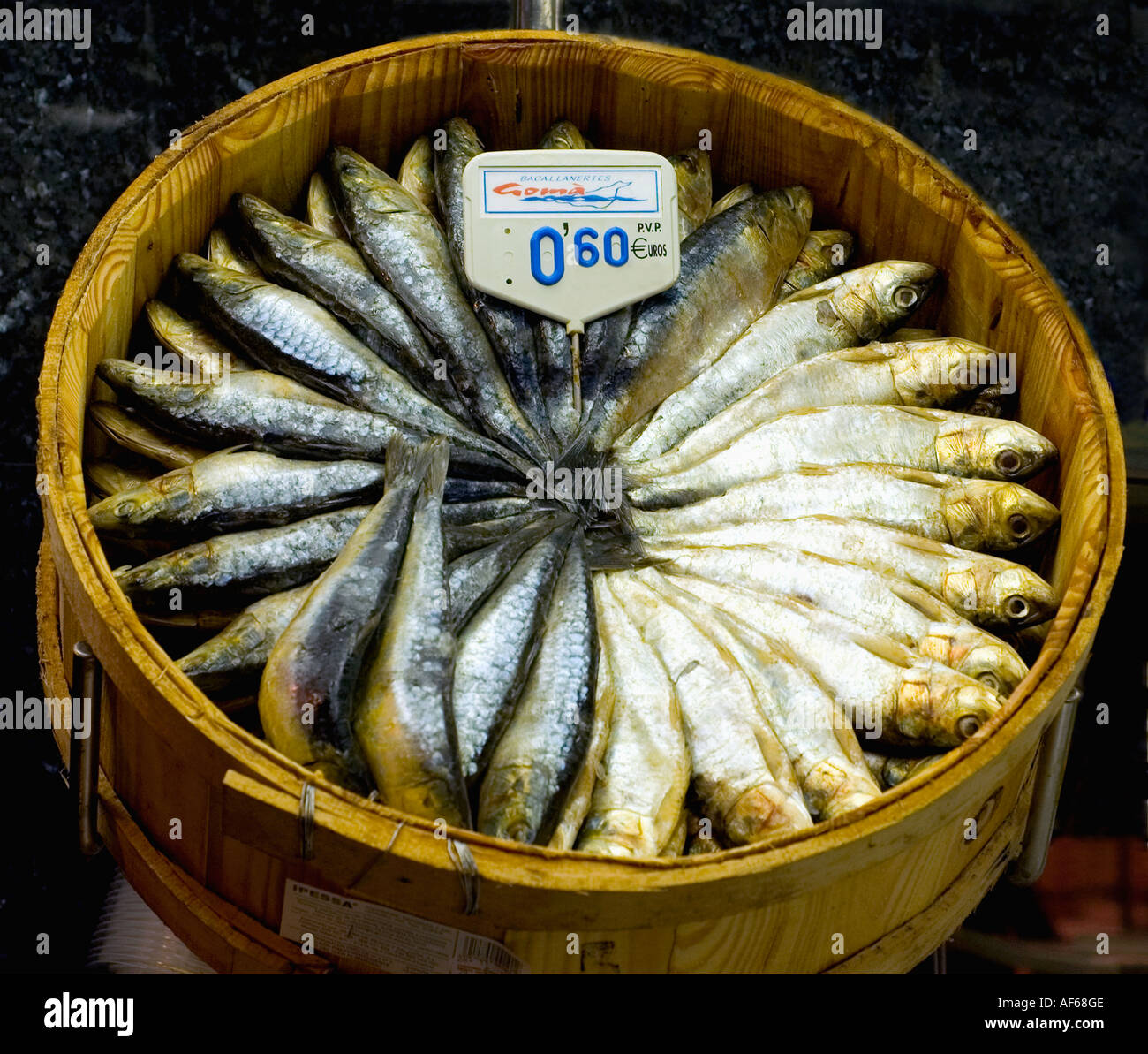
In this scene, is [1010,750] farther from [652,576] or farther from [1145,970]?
[1145,970]

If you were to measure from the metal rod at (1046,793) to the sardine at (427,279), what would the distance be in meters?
1.04

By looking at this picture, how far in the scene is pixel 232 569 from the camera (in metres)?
2.54

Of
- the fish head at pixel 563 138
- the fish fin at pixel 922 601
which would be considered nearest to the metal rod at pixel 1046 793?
the fish fin at pixel 922 601

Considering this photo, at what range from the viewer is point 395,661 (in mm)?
2295

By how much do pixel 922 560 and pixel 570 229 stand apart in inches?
37.5

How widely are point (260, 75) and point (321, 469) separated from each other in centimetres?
205

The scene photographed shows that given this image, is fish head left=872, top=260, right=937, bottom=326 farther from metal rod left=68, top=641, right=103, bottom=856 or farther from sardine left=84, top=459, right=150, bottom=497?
metal rod left=68, top=641, right=103, bottom=856

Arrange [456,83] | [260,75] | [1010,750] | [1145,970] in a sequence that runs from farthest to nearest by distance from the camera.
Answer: [260,75] < [1145,970] < [456,83] < [1010,750]

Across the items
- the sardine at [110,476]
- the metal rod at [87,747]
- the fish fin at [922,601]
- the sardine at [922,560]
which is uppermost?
the sardine at [110,476]

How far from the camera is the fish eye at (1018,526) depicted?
2801 millimetres

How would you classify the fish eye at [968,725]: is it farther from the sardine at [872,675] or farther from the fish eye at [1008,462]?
the fish eye at [1008,462]

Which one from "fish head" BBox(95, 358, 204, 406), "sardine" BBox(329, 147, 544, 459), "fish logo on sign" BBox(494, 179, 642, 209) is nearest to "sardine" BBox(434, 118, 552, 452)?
"sardine" BBox(329, 147, 544, 459)

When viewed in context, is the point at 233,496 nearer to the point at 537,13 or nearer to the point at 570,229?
the point at 570,229

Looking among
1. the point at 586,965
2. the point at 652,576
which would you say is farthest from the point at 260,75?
the point at 586,965
